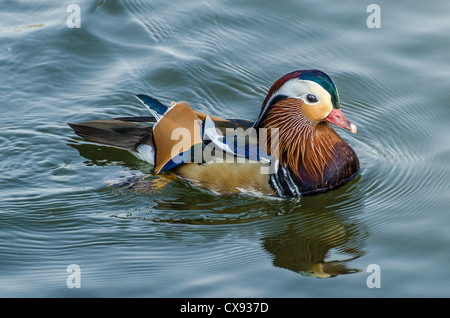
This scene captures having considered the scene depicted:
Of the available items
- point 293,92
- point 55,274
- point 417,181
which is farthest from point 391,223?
point 55,274

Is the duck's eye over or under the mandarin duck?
over

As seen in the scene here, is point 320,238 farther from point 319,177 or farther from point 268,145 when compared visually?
point 268,145

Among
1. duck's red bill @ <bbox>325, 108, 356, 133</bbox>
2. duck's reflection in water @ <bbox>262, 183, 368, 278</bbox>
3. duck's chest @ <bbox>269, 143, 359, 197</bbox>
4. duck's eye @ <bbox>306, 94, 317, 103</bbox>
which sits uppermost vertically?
duck's eye @ <bbox>306, 94, 317, 103</bbox>

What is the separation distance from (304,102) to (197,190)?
1.35m

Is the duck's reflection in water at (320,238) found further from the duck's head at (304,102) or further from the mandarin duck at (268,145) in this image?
the duck's head at (304,102)

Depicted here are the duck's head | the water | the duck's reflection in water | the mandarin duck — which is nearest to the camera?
the water

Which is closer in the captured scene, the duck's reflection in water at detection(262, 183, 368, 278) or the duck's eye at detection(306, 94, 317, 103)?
the duck's reflection in water at detection(262, 183, 368, 278)

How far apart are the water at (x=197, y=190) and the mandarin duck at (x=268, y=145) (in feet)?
0.52

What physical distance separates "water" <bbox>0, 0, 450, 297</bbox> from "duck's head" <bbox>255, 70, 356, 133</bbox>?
2.48 ft

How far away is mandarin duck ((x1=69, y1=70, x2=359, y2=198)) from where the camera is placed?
22.0ft

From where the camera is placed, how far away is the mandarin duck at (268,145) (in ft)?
22.0

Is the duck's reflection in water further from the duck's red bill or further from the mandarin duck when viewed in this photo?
the duck's red bill

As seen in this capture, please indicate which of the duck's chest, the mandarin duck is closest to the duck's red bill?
the mandarin duck

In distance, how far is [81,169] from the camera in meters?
7.28
